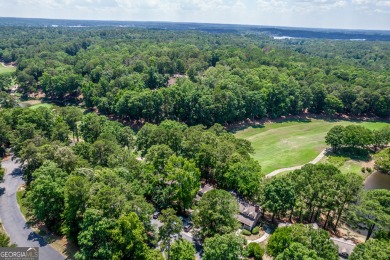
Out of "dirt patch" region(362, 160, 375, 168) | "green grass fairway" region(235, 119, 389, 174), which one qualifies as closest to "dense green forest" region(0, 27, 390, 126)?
"green grass fairway" region(235, 119, 389, 174)

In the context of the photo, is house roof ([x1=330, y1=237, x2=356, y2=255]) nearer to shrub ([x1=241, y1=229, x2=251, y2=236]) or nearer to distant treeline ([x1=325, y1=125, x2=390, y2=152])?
shrub ([x1=241, y1=229, x2=251, y2=236])

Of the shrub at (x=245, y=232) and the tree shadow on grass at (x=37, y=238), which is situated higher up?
the tree shadow on grass at (x=37, y=238)

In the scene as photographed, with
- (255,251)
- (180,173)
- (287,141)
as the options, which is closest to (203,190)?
(180,173)

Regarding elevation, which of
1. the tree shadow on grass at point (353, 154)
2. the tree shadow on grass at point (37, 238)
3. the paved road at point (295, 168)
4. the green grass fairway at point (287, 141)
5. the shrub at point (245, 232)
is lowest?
the green grass fairway at point (287, 141)

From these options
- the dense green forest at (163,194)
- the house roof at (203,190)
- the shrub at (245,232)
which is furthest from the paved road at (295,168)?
the shrub at (245,232)

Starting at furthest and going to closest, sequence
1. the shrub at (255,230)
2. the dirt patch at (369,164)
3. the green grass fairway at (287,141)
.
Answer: the green grass fairway at (287,141) < the dirt patch at (369,164) < the shrub at (255,230)

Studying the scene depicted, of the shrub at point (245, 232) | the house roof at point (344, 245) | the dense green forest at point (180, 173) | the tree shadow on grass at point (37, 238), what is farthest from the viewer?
the shrub at point (245, 232)

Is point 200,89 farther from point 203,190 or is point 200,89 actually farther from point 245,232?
point 245,232

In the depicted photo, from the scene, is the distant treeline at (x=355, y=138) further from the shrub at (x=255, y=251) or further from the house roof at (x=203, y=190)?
the shrub at (x=255, y=251)

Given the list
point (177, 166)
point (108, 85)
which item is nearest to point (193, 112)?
point (108, 85)
